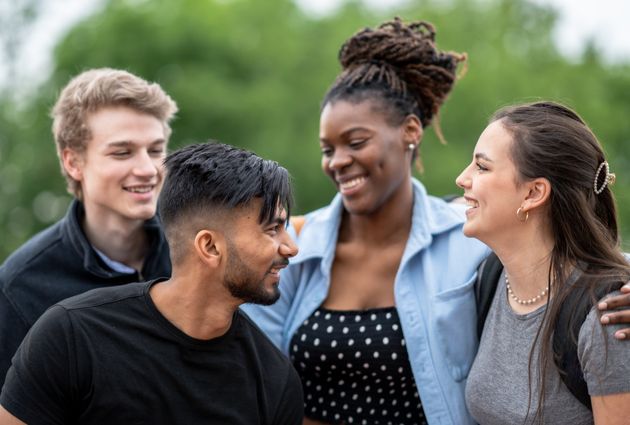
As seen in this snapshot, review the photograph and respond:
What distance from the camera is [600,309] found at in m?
3.03

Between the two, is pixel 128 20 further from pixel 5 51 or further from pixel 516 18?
pixel 516 18

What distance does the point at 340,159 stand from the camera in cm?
418

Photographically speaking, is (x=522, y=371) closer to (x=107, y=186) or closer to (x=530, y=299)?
(x=530, y=299)

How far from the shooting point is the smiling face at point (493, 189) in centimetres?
335

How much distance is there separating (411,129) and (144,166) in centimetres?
127

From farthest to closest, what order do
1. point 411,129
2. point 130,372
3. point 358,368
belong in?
point 411,129, point 358,368, point 130,372

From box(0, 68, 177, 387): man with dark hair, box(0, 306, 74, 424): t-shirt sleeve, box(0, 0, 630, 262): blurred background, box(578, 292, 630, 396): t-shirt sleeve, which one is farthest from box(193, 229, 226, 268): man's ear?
box(0, 0, 630, 262): blurred background

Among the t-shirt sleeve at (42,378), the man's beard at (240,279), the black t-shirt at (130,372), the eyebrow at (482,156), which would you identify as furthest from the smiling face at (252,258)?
the eyebrow at (482,156)

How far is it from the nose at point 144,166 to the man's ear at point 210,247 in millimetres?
915

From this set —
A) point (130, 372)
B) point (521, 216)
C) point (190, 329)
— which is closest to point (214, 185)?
point (190, 329)

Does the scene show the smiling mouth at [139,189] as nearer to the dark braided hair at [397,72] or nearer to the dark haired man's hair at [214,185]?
the dark haired man's hair at [214,185]

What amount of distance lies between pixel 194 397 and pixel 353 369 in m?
0.95

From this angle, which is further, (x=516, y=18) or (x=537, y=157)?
(x=516, y=18)

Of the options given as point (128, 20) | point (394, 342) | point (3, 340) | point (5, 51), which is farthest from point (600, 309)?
point (5, 51)
